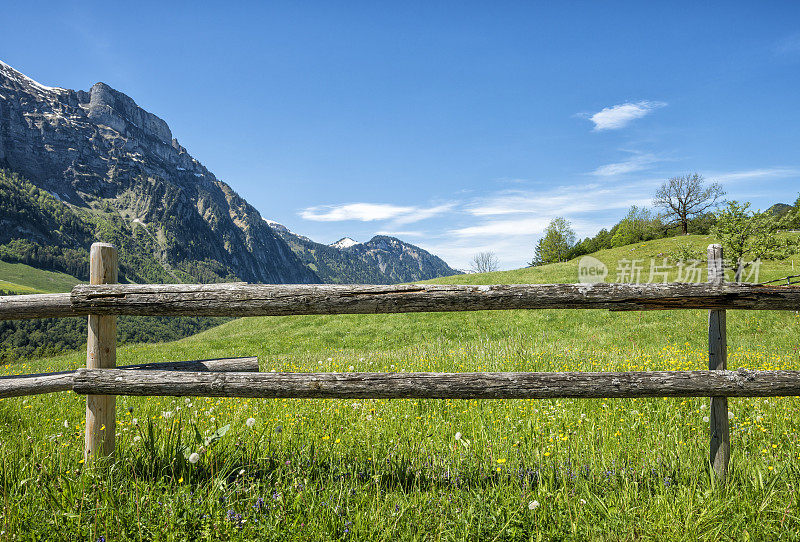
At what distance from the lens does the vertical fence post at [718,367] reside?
362 cm

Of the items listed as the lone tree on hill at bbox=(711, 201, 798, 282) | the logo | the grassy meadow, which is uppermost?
the lone tree on hill at bbox=(711, 201, 798, 282)

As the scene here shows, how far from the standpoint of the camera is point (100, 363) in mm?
3705

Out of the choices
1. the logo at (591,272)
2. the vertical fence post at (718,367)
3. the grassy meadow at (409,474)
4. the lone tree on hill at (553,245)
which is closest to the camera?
the grassy meadow at (409,474)

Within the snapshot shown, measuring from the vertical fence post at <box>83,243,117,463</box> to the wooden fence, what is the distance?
2.9 inches

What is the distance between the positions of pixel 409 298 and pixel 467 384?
86 centimetres

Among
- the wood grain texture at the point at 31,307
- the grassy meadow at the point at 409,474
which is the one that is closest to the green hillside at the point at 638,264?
the grassy meadow at the point at 409,474

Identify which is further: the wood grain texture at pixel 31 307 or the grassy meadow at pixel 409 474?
the wood grain texture at pixel 31 307

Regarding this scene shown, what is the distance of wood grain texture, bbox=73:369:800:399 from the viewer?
3.34 meters

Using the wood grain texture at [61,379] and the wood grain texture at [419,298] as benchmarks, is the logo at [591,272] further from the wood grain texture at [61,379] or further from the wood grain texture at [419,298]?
the wood grain texture at [61,379]

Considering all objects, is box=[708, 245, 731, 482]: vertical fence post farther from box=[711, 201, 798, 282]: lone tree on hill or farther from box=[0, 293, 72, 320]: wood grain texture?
box=[711, 201, 798, 282]: lone tree on hill

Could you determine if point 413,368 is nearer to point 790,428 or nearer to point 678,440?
point 678,440

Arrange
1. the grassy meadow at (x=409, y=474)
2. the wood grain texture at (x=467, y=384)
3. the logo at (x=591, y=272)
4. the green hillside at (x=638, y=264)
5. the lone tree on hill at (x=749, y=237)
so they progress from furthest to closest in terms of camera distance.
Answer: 1. the logo at (x=591, y=272)
2. the green hillside at (x=638, y=264)
3. the lone tree on hill at (x=749, y=237)
4. the wood grain texture at (x=467, y=384)
5. the grassy meadow at (x=409, y=474)

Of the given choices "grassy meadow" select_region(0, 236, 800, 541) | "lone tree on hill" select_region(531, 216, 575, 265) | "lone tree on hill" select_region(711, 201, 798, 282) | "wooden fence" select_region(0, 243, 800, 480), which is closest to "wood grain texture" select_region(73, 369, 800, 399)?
"wooden fence" select_region(0, 243, 800, 480)

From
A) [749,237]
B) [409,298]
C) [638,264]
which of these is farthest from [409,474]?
[638,264]
